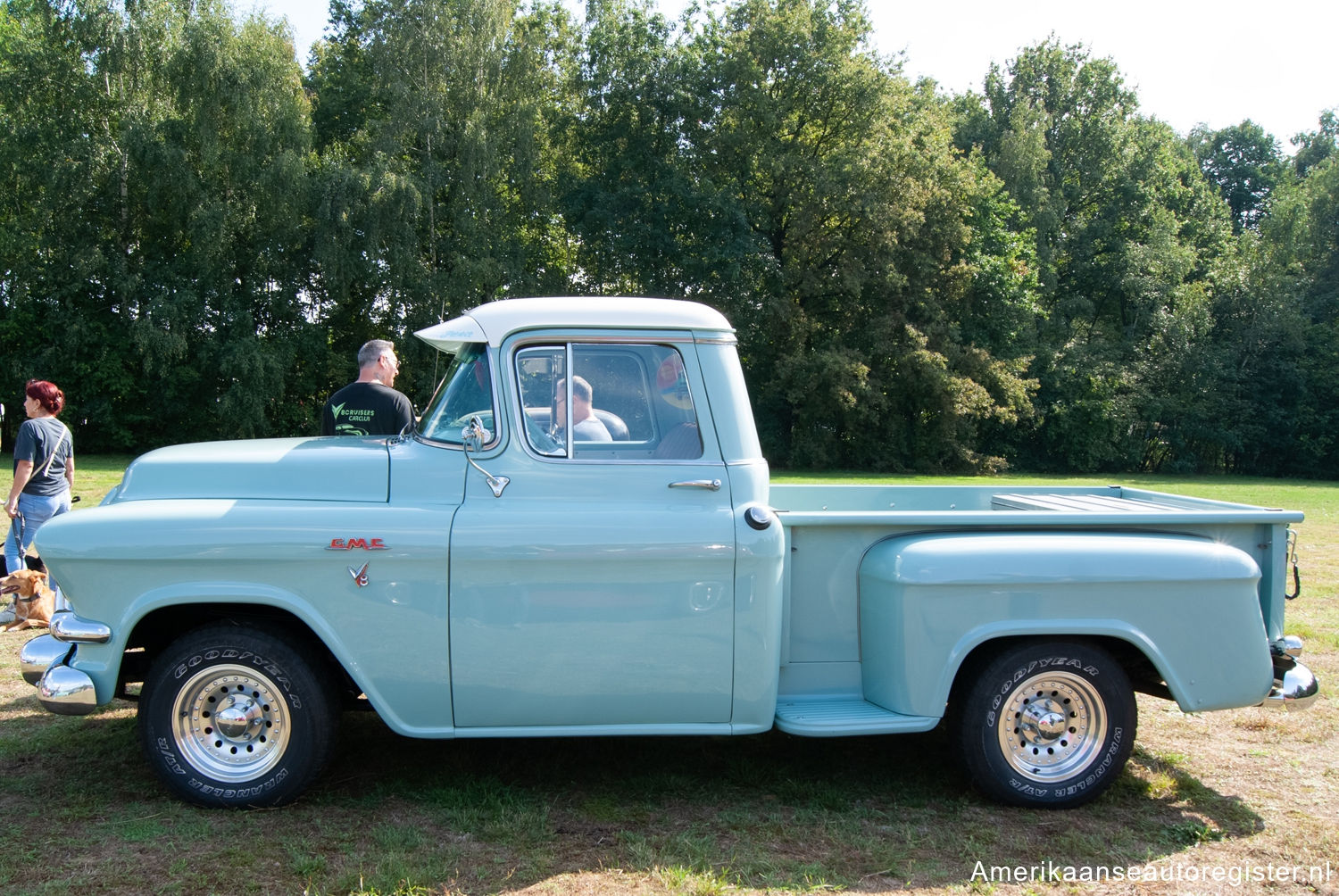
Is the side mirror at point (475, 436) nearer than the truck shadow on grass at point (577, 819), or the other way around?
the truck shadow on grass at point (577, 819)

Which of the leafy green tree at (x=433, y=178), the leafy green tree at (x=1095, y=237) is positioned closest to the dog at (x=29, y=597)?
the leafy green tree at (x=433, y=178)

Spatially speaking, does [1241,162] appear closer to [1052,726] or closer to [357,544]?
[1052,726]

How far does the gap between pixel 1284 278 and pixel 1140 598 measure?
4336 centimetres

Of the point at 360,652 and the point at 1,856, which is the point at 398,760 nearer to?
the point at 360,652

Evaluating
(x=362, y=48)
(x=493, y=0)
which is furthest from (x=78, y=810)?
(x=362, y=48)

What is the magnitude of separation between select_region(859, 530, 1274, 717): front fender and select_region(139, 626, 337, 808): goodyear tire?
250 centimetres

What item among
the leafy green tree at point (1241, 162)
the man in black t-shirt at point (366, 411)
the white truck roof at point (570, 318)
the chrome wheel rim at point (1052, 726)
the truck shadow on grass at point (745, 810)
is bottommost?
the truck shadow on grass at point (745, 810)

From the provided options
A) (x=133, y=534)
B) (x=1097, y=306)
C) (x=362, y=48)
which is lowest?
(x=133, y=534)

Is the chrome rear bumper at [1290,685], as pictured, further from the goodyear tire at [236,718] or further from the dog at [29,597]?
the dog at [29,597]

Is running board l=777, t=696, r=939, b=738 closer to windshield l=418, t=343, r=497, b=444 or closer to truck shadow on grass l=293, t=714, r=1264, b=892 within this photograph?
truck shadow on grass l=293, t=714, r=1264, b=892

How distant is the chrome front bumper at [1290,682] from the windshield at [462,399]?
12.6 feet

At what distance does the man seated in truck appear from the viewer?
14.6ft

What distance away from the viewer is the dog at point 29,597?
7.42 metres

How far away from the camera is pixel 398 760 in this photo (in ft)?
17.0
